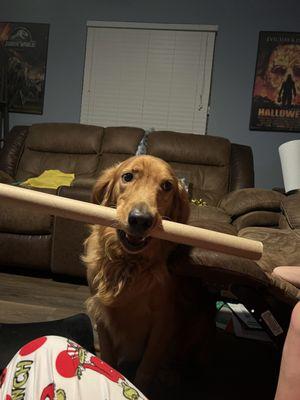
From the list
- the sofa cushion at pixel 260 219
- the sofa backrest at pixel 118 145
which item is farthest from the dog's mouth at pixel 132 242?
the sofa backrest at pixel 118 145

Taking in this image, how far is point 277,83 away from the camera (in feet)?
14.0

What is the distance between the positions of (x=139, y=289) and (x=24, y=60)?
4.29m

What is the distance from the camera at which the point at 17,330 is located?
5.61 feet

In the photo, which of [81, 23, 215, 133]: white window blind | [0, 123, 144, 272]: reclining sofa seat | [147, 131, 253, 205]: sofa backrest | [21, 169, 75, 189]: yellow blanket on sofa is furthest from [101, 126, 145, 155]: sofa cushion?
[81, 23, 215, 133]: white window blind

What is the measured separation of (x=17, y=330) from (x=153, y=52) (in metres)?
3.71

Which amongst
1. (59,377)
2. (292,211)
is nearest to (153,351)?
(59,377)

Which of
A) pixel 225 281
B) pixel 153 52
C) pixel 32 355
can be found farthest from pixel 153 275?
pixel 153 52

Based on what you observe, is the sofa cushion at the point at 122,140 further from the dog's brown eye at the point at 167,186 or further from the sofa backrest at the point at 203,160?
the dog's brown eye at the point at 167,186

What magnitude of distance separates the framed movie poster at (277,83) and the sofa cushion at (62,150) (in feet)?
6.05

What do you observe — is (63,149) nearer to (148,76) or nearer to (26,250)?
(148,76)

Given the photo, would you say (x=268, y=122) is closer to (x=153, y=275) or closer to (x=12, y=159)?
(x=12, y=159)

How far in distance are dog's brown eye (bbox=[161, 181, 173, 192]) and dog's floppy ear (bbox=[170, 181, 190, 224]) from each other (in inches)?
2.1

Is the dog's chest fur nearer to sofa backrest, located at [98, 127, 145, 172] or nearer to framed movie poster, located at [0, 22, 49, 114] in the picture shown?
sofa backrest, located at [98, 127, 145, 172]

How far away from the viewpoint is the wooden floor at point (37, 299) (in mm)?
2135
